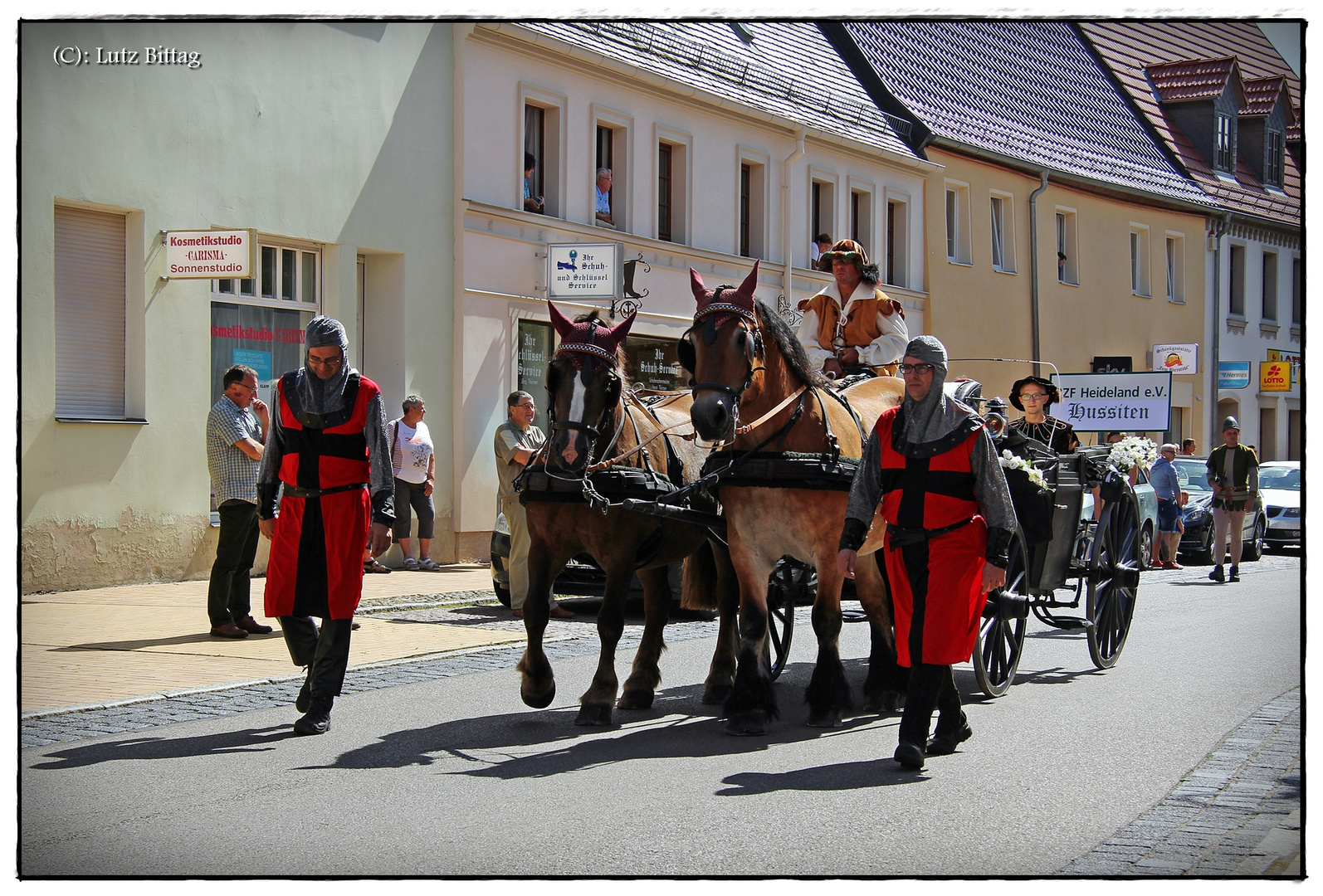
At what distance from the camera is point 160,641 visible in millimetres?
10086

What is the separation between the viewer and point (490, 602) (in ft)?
44.4

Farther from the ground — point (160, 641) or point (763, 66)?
point (763, 66)

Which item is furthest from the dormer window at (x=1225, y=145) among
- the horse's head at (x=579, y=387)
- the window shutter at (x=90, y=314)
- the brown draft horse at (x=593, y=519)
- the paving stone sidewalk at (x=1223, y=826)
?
the horse's head at (x=579, y=387)

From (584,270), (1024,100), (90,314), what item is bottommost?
(90,314)

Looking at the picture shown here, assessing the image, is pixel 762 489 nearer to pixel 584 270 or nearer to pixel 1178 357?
pixel 584 270

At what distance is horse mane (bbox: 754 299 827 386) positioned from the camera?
286 inches

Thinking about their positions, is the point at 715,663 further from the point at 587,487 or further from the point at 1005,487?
the point at 1005,487

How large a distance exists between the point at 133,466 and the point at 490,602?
3645mm

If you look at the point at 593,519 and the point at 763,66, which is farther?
the point at 763,66

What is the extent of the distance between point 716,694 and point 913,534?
2.15 metres

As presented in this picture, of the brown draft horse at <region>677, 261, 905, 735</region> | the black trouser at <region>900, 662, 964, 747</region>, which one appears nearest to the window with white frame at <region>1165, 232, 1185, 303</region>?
the brown draft horse at <region>677, 261, 905, 735</region>

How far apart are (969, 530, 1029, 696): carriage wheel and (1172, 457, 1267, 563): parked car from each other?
40.8ft

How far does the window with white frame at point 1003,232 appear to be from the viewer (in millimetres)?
28672

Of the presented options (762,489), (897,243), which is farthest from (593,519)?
(897,243)
